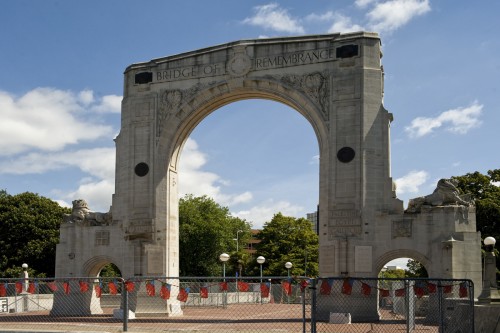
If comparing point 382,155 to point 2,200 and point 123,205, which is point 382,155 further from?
point 2,200

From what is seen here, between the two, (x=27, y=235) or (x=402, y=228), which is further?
(x=27, y=235)

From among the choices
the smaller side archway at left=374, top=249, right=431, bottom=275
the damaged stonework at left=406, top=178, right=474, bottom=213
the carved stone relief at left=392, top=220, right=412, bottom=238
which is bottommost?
the smaller side archway at left=374, top=249, right=431, bottom=275

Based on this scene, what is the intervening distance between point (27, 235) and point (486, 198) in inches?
1265

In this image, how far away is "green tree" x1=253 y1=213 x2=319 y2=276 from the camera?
5897 centimetres

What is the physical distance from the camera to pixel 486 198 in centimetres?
3747

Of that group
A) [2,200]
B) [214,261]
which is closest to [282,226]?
[214,261]

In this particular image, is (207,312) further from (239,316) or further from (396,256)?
(396,256)

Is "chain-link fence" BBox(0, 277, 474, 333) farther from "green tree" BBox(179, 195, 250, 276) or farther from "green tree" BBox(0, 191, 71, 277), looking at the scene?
"green tree" BBox(179, 195, 250, 276)

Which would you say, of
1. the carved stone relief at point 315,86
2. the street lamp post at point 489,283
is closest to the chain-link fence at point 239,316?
the street lamp post at point 489,283

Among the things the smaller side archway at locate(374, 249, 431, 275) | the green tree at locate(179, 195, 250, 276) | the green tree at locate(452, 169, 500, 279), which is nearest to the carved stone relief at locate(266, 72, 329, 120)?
the smaller side archway at locate(374, 249, 431, 275)

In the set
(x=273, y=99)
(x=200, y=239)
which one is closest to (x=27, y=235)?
(x=200, y=239)

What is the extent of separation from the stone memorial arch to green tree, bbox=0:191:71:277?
64.3ft

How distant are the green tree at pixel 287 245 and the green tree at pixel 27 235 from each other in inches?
790

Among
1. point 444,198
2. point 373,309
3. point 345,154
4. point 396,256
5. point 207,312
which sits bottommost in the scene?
point 207,312
